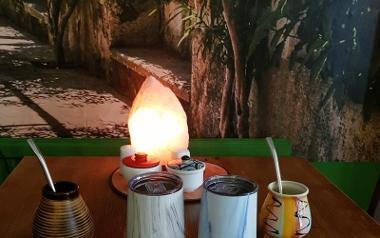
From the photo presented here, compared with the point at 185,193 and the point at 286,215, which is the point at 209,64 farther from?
the point at 286,215

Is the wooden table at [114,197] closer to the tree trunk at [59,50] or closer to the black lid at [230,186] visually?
the black lid at [230,186]

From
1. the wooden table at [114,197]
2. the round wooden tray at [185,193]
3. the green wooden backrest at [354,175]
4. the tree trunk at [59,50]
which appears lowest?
the green wooden backrest at [354,175]

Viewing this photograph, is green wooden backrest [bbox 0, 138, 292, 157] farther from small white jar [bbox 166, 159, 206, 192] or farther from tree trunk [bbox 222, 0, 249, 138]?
small white jar [bbox 166, 159, 206, 192]

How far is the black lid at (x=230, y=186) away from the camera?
87 cm

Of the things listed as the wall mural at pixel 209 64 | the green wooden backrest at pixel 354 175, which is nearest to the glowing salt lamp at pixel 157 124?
the wall mural at pixel 209 64

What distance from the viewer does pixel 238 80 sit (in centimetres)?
196

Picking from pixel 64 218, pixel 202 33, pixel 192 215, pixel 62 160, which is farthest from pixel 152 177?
pixel 202 33

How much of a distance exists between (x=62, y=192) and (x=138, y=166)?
0.41 metres

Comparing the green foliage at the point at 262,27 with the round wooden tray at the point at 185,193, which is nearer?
the round wooden tray at the point at 185,193

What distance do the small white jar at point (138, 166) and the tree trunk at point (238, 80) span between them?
2.44 ft

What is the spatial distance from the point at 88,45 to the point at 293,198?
122cm

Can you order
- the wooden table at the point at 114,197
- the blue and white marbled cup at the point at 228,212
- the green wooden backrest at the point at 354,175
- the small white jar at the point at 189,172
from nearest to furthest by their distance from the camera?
the blue and white marbled cup at the point at 228,212
the wooden table at the point at 114,197
the small white jar at the point at 189,172
the green wooden backrest at the point at 354,175

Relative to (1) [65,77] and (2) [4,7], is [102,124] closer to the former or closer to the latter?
(1) [65,77]

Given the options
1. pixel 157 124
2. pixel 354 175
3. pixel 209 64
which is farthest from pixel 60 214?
pixel 354 175
